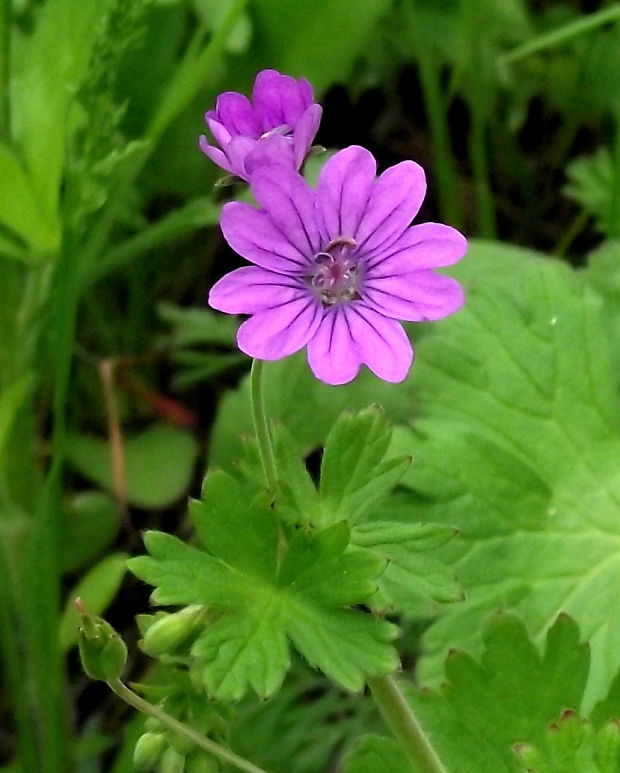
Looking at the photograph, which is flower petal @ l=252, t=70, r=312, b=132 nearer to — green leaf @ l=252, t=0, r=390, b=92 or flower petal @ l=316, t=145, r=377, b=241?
flower petal @ l=316, t=145, r=377, b=241

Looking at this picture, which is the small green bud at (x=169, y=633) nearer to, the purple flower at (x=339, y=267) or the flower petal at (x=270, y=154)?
the purple flower at (x=339, y=267)

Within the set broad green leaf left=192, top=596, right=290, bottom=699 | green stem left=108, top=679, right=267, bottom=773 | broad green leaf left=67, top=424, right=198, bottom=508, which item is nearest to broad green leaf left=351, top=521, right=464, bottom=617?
broad green leaf left=192, top=596, right=290, bottom=699

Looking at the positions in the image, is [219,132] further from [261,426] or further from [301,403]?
[301,403]

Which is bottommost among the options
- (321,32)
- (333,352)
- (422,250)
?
(333,352)

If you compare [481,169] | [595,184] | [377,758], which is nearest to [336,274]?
[377,758]

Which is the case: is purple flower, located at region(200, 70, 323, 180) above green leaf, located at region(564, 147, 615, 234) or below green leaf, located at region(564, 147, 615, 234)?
below
